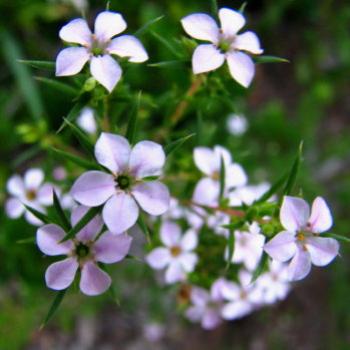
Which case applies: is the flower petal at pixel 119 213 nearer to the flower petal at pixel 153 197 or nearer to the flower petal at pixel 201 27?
the flower petal at pixel 153 197

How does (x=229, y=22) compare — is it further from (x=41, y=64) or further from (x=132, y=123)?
(x=41, y=64)

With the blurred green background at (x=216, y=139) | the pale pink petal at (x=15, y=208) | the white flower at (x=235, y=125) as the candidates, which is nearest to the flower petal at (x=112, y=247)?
the pale pink petal at (x=15, y=208)

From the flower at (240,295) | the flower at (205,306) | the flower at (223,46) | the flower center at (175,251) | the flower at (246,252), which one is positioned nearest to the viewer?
the flower at (223,46)

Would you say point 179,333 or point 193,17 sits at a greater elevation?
point 193,17

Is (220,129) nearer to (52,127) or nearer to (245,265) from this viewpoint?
(52,127)

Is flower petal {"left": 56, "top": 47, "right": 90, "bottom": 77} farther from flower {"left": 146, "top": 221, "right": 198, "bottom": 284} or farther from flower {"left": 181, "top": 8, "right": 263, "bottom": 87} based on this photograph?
flower {"left": 146, "top": 221, "right": 198, "bottom": 284}

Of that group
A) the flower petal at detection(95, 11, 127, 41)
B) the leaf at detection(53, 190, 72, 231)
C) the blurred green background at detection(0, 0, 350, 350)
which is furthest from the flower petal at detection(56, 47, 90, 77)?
the blurred green background at detection(0, 0, 350, 350)

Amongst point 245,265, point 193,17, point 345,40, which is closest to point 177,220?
point 245,265
